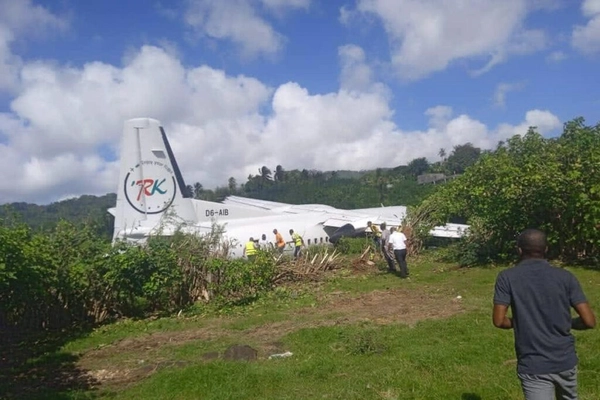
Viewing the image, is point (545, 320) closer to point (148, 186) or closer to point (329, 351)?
point (329, 351)

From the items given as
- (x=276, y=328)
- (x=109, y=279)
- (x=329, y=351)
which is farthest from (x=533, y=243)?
(x=109, y=279)

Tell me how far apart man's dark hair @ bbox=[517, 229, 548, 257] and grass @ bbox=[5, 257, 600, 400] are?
2578 millimetres

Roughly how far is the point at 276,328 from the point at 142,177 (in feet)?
38.6

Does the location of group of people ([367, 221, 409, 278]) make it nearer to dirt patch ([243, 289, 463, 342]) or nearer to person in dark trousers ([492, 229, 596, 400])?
dirt patch ([243, 289, 463, 342])

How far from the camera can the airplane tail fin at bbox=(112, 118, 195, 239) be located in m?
19.7

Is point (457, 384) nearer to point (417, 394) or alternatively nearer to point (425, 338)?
point (417, 394)

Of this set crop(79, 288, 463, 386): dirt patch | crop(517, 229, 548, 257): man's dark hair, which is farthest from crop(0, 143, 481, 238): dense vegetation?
crop(517, 229, 548, 257): man's dark hair

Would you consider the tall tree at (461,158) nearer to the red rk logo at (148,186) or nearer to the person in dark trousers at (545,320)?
the red rk logo at (148,186)

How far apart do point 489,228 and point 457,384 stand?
12263mm

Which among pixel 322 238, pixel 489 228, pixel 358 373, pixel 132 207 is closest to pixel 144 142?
pixel 132 207

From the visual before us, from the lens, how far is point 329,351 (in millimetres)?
8328

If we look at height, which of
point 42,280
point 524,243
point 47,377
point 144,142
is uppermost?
point 144,142

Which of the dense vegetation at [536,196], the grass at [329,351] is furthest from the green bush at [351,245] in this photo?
the grass at [329,351]

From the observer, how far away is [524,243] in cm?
391
